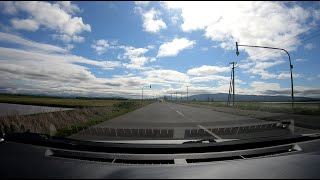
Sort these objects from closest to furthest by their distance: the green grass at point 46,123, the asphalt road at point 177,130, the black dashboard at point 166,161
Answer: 1. the black dashboard at point 166,161
2. the asphalt road at point 177,130
3. the green grass at point 46,123

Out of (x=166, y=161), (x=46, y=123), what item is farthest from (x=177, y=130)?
(x=166, y=161)

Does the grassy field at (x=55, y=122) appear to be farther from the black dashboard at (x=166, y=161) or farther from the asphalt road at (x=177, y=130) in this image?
the black dashboard at (x=166, y=161)

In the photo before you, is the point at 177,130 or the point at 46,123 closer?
the point at 177,130

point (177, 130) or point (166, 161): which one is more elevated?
point (166, 161)

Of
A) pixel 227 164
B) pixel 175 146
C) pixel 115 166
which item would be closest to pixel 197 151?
pixel 175 146

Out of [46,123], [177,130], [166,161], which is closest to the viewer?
[166,161]

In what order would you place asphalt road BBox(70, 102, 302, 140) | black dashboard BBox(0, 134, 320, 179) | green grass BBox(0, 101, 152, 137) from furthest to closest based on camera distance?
green grass BBox(0, 101, 152, 137) < asphalt road BBox(70, 102, 302, 140) < black dashboard BBox(0, 134, 320, 179)

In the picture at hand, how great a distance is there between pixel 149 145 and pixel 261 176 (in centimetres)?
173

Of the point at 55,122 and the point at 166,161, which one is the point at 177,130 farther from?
the point at 166,161

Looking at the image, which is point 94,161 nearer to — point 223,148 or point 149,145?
point 149,145

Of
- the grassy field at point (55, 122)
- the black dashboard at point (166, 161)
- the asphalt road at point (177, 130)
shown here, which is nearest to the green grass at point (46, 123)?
the grassy field at point (55, 122)

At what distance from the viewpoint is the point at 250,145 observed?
4.90 metres

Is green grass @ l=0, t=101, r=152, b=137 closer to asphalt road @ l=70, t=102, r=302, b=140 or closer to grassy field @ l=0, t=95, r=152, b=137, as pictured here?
grassy field @ l=0, t=95, r=152, b=137

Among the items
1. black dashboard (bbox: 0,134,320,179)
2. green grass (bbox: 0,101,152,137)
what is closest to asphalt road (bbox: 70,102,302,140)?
green grass (bbox: 0,101,152,137)
